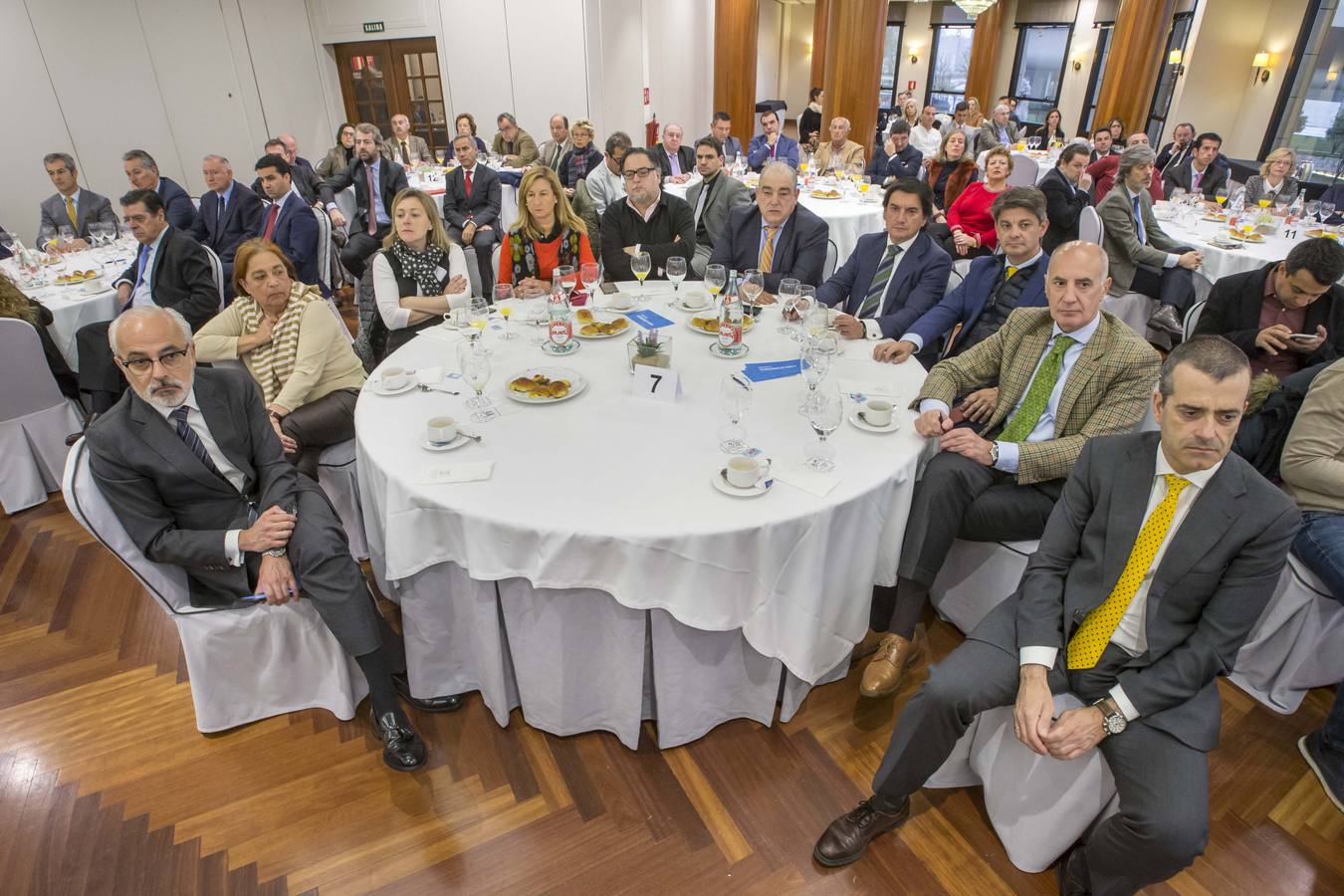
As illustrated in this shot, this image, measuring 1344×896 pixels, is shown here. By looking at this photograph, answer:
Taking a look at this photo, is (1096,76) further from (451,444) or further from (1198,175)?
(451,444)

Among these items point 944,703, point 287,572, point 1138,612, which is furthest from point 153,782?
point 1138,612

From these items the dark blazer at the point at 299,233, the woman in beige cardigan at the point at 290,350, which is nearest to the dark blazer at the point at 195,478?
the woman in beige cardigan at the point at 290,350

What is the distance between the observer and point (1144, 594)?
1.76m

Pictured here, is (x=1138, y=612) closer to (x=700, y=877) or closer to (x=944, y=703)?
(x=944, y=703)

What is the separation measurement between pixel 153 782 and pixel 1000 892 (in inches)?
101

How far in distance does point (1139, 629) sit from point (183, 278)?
186 inches

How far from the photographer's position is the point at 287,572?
2.13 meters

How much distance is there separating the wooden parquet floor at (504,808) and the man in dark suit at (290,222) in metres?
3.12

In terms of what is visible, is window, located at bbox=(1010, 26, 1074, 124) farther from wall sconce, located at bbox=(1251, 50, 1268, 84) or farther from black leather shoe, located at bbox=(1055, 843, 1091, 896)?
black leather shoe, located at bbox=(1055, 843, 1091, 896)

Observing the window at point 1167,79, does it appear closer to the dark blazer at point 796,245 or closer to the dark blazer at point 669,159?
the dark blazer at point 669,159

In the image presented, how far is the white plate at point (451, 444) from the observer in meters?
2.19

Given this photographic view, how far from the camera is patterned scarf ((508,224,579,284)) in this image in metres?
4.11

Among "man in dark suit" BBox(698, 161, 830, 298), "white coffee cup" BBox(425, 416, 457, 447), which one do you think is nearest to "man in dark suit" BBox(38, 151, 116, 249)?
"man in dark suit" BBox(698, 161, 830, 298)

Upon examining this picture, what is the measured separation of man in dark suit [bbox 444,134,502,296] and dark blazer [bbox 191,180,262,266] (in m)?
1.57
